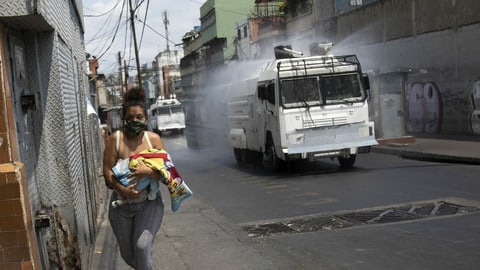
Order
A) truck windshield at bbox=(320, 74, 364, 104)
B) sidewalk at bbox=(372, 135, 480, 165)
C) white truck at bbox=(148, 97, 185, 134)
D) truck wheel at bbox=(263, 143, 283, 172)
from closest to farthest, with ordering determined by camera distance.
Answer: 1. truck windshield at bbox=(320, 74, 364, 104)
2. truck wheel at bbox=(263, 143, 283, 172)
3. sidewalk at bbox=(372, 135, 480, 165)
4. white truck at bbox=(148, 97, 185, 134)

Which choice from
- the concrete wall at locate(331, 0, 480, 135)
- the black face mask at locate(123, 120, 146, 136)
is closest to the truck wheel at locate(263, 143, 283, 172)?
the concrete wall at locate(331, 0, 480, 135)

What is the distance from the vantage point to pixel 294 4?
38.8m

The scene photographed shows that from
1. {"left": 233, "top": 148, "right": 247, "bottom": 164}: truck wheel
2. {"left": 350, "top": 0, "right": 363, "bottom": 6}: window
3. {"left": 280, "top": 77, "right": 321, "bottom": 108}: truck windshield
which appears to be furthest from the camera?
{"left": 350, "top": 0, "right": 363, "bottom": 6}: window

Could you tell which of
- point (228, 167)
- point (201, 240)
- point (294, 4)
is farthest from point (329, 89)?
point (294, 4)

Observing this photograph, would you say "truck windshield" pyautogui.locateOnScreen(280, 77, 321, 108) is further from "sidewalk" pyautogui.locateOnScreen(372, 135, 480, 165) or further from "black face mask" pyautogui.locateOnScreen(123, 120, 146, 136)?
"black face mask" pyautogui.locateOnScreen(123, 120, 146, 136)

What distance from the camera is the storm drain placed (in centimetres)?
800

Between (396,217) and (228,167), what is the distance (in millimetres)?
10159

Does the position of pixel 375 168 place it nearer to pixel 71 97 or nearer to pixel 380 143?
pixel 380 143

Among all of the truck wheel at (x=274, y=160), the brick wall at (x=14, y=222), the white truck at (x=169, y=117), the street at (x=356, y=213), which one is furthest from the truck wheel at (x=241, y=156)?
the white truck at (x=169, y=117)

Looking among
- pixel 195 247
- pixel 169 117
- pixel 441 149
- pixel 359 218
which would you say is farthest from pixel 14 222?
pixel 169 117

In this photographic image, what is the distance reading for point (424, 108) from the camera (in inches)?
930

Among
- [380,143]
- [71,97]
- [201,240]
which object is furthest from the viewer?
[380,143]

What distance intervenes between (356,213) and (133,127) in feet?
17.6

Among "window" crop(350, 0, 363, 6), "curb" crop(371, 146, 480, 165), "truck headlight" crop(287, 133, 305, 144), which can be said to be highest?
"window" crop(350, 0, 363, 6)
